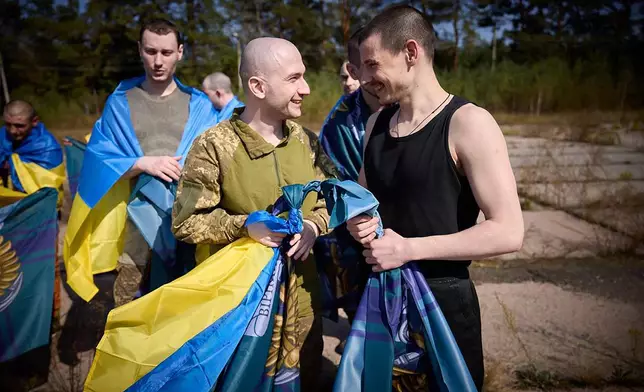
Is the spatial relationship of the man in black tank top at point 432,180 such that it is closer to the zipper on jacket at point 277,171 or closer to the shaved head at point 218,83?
the zipper on jacket at point 277,171

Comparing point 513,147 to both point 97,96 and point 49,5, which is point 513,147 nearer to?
point 97,96

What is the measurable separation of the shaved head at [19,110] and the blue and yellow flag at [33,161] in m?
0.14

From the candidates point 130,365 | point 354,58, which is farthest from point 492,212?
point 354,58

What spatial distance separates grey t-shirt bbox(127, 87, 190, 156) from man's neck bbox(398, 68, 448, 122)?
1.63 metres

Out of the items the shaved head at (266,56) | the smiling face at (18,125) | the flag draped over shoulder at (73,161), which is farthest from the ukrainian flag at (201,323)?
the smiling face at (18,125)

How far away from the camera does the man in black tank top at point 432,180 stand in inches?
63.4

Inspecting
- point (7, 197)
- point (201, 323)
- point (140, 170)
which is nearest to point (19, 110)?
point (7, 197)

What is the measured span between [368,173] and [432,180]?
0.30 meters

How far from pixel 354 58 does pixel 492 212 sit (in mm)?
1727

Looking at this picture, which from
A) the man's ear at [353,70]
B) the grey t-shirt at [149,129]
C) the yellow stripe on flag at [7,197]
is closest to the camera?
the grey t-shirt at [149,129]

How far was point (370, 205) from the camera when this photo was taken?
1.63 meters

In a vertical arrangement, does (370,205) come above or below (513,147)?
above

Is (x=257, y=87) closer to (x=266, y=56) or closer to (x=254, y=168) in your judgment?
(x=266, y=56)

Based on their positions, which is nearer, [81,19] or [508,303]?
[508,303]
